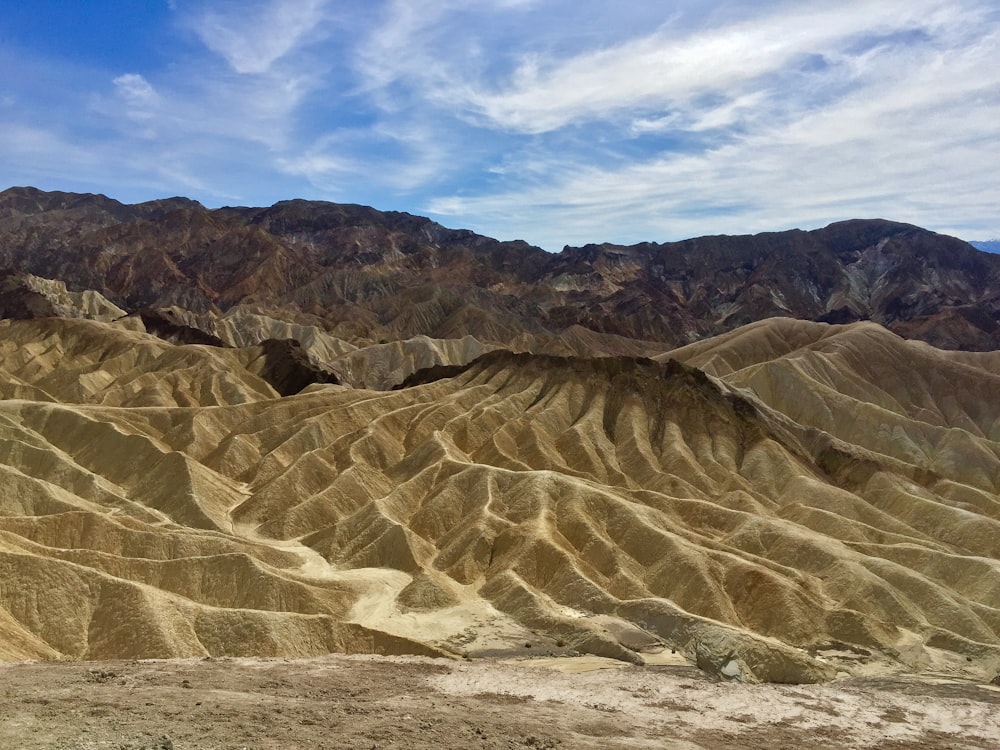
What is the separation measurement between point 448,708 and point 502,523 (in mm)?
31787

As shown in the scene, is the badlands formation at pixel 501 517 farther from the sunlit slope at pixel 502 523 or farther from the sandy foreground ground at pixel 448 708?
the sandy foreground ground at pixel 448 708

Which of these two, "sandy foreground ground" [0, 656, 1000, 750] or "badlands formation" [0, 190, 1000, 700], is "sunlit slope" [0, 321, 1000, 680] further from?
"sandy foreground ground" [0, 656, 1000, 750]

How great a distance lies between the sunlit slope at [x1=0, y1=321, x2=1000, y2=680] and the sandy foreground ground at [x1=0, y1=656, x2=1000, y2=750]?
590 cm

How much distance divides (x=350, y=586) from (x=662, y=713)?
2506 cm

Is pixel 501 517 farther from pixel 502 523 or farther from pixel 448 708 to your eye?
pixel 448 708

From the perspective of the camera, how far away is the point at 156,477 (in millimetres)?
67500

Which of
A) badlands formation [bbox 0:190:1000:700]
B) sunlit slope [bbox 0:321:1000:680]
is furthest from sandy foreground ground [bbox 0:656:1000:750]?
sunlit slope [bbox 0:321:1000:680]

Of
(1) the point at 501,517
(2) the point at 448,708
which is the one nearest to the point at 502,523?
(1) the point at 501,517

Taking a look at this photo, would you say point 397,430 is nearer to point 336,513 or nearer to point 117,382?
point 336,513

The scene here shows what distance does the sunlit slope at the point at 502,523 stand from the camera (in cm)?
4075

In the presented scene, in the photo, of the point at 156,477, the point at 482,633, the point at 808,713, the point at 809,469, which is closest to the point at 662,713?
the point at 808,713

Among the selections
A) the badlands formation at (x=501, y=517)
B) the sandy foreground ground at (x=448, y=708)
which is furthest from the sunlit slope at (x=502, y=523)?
the sandy foreground ground at (x=448, y=708)

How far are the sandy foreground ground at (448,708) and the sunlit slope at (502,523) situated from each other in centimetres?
590

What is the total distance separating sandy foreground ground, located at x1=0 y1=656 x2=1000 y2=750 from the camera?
72.2 ft
